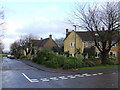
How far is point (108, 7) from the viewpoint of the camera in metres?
26.0

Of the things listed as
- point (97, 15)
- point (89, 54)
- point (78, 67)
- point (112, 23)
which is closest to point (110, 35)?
point (112, 23)

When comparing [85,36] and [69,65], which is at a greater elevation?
[85,36]

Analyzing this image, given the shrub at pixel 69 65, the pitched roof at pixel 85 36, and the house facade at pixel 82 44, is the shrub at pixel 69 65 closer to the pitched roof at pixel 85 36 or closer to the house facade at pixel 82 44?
the house facade at pixel 82 44

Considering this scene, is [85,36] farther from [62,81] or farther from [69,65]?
[62,81]

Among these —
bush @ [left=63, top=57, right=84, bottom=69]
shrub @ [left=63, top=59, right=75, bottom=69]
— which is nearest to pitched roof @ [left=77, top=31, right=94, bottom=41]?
bush @ [left=63, top=57, right=84, bottom=69]

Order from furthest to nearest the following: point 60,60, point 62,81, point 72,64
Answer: point 60,60 → point 72,64 → point 62,81

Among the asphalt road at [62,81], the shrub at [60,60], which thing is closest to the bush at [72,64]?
the shrub at [60,60]

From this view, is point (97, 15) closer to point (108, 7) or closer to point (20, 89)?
point (108, 7)

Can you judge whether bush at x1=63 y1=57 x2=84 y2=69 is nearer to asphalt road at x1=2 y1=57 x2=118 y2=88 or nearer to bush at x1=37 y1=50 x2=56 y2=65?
bush at x1=37 y1=50 x2=56 y2=65

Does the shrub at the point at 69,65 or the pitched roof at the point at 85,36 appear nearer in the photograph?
the shrub at the point at 69,65

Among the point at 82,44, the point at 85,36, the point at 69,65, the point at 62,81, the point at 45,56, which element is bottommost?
the point at 62,81

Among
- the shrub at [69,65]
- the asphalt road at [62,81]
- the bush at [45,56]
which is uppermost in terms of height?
the bush at [45,56]

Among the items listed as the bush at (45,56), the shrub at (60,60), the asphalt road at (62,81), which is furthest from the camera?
the bush at (45,56)

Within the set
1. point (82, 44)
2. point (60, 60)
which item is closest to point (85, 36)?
point (82, 44)
